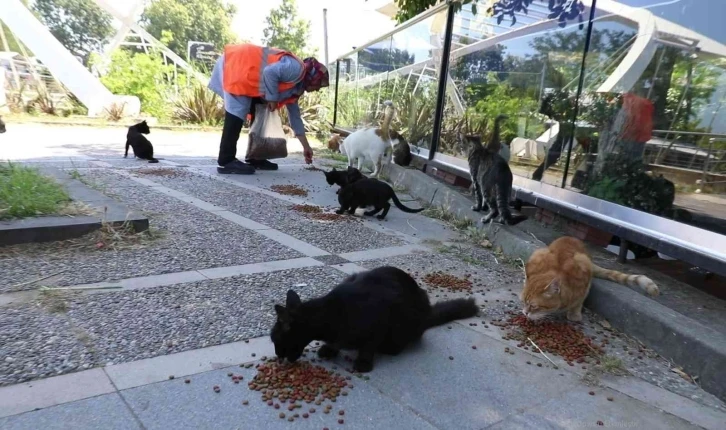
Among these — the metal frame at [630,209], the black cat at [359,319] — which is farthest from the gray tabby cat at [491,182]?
the black cat at [359,319]

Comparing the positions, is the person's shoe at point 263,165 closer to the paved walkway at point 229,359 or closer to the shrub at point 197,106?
the paved walkway at point 229,359

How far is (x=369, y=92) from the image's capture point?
11766 millimetres

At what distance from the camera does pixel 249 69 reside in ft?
A: 25.6

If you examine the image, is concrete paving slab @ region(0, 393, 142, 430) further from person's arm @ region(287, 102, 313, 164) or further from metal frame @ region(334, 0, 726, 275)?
person's arm @ region(287, 102, 313, 164)

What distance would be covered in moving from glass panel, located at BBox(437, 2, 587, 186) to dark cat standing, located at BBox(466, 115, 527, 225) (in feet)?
1.48

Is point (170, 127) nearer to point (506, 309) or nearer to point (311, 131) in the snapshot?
point (311, 131)

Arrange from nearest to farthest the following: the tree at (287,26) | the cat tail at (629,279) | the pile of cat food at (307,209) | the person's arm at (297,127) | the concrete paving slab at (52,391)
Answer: the concrete paving slab at (52,391) → the cat tail at (629,279) → the pile of cat food at (307,209) → the person's arm at (297,127) → the tree at (287,26)

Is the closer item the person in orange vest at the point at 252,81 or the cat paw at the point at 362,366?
the cat paw at the point at 362,366

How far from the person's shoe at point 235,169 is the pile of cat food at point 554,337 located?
5871mm

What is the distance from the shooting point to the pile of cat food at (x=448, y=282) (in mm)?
4094

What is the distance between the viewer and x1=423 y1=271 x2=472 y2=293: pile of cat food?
13.4 ft

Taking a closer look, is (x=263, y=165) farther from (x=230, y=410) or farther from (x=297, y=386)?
(x=230, y=410)

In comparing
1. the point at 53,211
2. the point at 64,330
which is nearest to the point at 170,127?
the point at 53,211

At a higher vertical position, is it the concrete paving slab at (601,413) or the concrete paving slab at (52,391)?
the concrete paving slab at (52,391)
